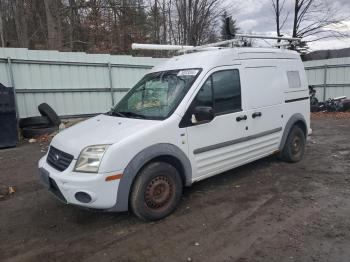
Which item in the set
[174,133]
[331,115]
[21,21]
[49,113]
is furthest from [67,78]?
[21,21]

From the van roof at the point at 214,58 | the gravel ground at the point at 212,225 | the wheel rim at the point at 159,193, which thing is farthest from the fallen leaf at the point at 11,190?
the van roof at the point at 214,58

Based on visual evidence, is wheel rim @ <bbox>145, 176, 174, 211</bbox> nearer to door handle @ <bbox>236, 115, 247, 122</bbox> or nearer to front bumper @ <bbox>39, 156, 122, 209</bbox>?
front bumper @ <bbox>39, 156, 122, 209</bbox>

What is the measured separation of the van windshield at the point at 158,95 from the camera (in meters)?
4.46

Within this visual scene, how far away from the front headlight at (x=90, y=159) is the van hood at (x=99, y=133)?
0.20ft

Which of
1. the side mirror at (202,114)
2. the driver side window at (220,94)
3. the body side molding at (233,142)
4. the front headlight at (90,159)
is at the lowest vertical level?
the body side molding at (233,142)

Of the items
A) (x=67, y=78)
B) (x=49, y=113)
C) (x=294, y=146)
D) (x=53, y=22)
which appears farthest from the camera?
(x=53, y=22)

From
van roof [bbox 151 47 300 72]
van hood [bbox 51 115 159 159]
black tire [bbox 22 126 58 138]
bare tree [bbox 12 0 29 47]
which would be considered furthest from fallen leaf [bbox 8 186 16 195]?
bare tree [bbox 12 0 29 47]

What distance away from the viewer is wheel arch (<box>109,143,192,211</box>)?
3822 millimetres

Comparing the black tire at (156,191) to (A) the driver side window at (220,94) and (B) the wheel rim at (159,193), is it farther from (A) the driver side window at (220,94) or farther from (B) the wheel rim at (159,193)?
(A) the driver side window at (220,94)

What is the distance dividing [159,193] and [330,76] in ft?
49.5

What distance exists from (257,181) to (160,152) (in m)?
2.26

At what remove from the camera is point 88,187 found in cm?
367

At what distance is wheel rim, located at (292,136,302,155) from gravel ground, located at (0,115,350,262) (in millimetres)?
628

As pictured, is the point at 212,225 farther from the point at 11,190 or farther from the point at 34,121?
the point at 34,121
